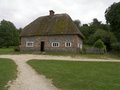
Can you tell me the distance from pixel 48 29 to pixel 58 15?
14.0 feet

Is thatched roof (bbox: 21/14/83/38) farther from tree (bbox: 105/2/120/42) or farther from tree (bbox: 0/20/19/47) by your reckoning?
tree (bbox: 0/20/19/47)

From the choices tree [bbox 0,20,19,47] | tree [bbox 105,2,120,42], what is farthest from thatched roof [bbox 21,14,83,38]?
tree [bbox 0,20,19,47]

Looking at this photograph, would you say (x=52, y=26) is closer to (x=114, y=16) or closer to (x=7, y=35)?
(x=114, y=16)

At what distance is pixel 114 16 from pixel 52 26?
64.6ft

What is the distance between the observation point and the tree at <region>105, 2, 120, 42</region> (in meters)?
54.0

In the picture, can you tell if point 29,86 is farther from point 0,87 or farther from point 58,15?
point 58,15

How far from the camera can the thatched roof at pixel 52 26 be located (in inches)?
1575

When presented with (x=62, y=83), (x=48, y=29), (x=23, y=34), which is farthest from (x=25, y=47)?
(x=62, y=83)

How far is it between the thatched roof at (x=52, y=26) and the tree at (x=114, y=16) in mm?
15420

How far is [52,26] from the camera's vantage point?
41.4 meters

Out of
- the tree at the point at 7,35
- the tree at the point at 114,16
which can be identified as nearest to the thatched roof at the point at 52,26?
the tree at the point at 114,16

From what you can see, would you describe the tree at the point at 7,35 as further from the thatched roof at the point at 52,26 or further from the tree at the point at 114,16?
the tree at the point at 114,16

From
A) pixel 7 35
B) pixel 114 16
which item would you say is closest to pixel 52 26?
pixel 114 16

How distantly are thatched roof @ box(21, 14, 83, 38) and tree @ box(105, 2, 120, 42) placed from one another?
15.4 metres
